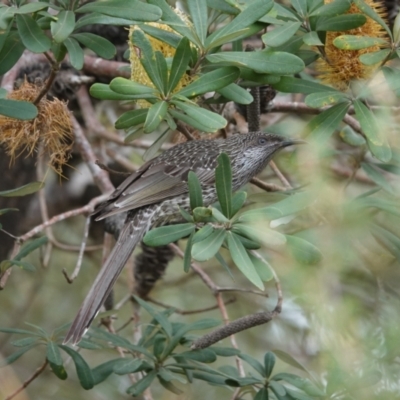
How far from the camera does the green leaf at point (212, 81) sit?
2270 mm

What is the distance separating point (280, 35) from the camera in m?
2.23

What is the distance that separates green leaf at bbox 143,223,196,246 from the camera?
7.07 ft

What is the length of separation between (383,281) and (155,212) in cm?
173

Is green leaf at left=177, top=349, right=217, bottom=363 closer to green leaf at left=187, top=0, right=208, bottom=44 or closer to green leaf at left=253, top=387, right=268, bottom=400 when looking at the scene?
green leaf at left=253, top=387, right=268, bottom=400

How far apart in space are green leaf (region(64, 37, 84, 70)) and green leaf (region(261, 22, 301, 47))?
1.97ft

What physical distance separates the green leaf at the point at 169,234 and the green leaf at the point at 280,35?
0.60m

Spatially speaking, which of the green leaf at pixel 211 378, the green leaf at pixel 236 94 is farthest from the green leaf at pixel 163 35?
the green leaf at pixel 211 378

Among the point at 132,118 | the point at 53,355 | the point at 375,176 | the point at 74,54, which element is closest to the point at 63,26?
the point at 74,54

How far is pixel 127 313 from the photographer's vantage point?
5094 millimetres

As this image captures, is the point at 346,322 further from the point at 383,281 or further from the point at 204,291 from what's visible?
the point at 204,291

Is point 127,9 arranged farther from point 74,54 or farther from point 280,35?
point 280,35

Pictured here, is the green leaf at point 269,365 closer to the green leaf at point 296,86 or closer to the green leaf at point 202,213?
the green leaf at point 202,213

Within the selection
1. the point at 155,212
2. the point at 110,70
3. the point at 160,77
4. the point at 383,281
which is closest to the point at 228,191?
the point at 160,77

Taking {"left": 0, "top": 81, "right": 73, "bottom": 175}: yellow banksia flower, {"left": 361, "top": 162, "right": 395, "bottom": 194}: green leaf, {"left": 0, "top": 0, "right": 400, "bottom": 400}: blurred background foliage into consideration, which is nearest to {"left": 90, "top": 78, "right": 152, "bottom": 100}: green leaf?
{"left": 0, "top": 0, "right": 400, "bottom": 400}: blurred background foliage
